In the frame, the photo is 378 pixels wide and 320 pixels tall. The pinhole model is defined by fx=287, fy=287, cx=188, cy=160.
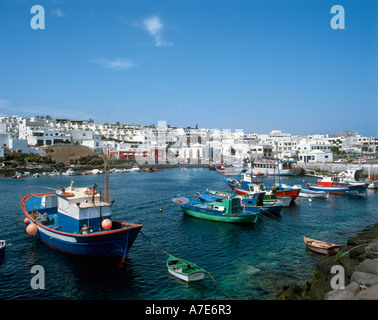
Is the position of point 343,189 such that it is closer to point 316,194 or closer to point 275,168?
Answer: point 316,194

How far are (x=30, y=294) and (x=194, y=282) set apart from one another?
246 inches

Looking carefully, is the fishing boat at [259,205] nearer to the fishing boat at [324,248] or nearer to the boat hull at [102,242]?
→ the fishing boat at [324,248]

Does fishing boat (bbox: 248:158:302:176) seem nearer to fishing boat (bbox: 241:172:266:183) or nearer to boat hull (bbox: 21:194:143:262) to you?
fishing boat (bbox: 241:172:266:183)

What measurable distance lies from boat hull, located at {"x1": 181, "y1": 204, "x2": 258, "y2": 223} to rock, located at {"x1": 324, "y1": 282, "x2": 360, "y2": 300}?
473 inches

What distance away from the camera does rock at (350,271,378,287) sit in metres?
8.62

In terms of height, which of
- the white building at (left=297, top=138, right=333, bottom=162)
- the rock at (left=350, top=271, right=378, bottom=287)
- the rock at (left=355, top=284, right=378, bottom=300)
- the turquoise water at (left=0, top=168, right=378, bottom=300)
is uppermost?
the white building at (left=297, top=138, right=333, bottom=162)

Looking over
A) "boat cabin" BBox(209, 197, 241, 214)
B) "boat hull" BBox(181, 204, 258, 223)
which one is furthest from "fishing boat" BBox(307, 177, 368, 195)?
"boat hull" BBox(181, 204, 258, 223)

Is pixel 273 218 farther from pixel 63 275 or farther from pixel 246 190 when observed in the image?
pixel 63 275

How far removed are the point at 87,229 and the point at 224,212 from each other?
37.1 feet

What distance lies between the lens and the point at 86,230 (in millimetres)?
12797

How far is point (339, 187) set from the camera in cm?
3475

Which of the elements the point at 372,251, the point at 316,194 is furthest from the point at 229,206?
the point at 316,194
